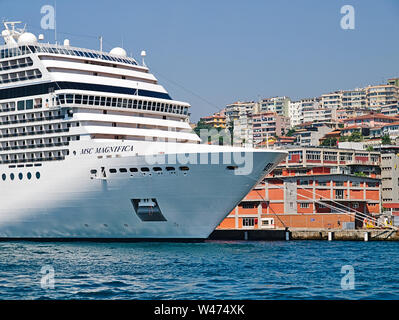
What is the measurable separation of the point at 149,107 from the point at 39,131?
23.3 feet

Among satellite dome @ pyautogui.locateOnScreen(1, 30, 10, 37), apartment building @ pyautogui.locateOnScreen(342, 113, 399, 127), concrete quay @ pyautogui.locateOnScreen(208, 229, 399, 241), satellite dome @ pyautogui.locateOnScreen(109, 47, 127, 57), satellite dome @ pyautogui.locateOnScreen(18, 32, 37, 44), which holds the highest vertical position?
apartment building @ pyautogui.locateOnScreen(342, 113, 399, 127)

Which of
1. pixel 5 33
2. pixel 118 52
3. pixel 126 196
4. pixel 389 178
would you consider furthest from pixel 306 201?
pixel 5 33

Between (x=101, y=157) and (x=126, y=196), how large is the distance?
2.63 m

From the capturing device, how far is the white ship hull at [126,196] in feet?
110

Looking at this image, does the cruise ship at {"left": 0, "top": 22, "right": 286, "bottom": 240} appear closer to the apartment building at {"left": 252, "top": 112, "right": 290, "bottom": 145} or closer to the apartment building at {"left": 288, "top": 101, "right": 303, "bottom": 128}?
the apartment building at {"left": 252, "top": 112, "right": 290, "bottom": 145}

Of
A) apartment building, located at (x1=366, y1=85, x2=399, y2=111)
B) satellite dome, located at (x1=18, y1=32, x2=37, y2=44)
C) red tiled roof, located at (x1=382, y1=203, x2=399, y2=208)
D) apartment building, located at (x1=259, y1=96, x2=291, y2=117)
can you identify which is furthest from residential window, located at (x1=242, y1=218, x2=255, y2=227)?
apartment building, located at (x1=366, y1=85, x2=399, y2=111)

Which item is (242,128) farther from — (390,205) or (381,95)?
(390,205)

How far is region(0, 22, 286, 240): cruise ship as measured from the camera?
33.7 metres

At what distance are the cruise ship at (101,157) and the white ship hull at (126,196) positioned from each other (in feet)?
0.19

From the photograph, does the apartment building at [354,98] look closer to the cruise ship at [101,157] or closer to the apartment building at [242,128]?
the apartment building at [242,128]

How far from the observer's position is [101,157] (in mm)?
34969

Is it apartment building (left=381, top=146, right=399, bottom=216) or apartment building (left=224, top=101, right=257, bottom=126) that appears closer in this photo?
apartment building (left=381, top=146, right=399, bottom=216)

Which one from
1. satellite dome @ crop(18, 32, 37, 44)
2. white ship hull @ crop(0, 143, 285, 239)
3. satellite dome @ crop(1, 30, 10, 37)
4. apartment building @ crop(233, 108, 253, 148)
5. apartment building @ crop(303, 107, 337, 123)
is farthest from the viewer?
apartment building @ crop(303, 107, 337, 123)

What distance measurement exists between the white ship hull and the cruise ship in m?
0.06
